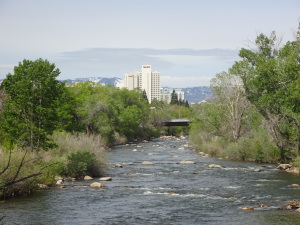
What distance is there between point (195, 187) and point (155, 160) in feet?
68.5

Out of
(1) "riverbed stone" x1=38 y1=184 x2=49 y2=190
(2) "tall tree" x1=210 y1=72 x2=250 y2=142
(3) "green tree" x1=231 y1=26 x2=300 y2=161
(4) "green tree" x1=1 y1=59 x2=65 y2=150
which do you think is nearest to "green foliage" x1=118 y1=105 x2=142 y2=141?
(2) "tall tree" x1=210 y1=72 x2=250 y2=142

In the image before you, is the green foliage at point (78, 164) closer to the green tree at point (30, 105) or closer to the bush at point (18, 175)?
the green tree at point (30, 105)

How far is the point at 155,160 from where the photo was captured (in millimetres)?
53062

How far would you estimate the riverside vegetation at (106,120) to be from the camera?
1377 inches

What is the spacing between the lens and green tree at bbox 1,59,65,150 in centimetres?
3519

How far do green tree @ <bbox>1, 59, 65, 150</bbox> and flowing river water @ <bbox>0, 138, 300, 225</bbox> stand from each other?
5.51 meters

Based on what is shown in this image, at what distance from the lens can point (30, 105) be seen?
3572 centimetres

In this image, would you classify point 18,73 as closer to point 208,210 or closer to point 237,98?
point 208,210

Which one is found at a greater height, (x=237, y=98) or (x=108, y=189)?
(x=237, y=98)

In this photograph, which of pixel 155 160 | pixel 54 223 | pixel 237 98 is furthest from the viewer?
pixel 237 98

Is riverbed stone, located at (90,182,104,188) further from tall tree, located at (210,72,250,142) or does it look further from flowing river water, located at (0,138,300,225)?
tall tree, located at (210,72,250,142)

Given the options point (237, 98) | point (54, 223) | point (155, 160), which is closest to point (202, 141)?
point (237, 98)

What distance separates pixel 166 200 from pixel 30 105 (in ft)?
48.6

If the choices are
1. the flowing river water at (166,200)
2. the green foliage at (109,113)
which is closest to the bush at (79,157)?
the flowing river water at (166,200)
